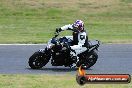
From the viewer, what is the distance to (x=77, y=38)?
50.4 feet

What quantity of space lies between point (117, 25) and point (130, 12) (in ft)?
14.8

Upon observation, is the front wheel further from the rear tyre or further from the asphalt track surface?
the rear tyre

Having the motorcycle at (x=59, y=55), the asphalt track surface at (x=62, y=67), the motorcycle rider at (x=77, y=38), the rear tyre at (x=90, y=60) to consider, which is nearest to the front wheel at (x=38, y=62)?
the motorcycle at (x=59, y=55)

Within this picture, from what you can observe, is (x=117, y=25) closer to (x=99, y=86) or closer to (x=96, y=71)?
(x=96, y=71)

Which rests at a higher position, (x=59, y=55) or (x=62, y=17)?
(x=59, y=55)

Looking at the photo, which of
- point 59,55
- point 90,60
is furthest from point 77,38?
point 90,60

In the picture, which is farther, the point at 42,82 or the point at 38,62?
the point at 38,62

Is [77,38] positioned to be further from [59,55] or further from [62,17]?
[62,17]

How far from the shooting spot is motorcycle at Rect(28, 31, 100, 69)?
1541 centimetres

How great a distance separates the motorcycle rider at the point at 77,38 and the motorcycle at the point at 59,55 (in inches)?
4.6

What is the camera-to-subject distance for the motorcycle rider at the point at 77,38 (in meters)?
15.2

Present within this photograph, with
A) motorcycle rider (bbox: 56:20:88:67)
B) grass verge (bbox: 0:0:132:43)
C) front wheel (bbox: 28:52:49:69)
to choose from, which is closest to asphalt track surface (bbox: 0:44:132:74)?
front wheel (bbox: 28:52:49:69)

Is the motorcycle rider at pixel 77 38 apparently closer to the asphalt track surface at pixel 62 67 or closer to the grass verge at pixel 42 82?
the asphalt track surface at pixel 62 67

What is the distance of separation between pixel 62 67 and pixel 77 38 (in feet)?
4.57
